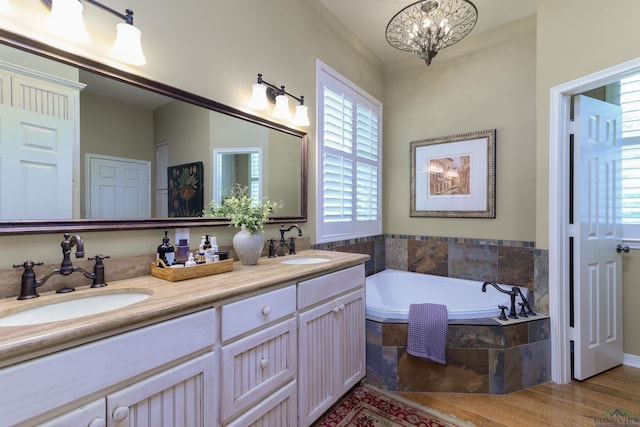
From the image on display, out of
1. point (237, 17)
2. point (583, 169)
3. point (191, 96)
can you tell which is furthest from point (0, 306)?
point (583, 169)

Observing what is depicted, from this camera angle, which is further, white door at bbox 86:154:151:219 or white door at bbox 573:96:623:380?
white door at bbox 573:96:623:380

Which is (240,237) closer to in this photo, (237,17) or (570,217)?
(237,17)

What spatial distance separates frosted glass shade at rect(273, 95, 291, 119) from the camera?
81.2 inches

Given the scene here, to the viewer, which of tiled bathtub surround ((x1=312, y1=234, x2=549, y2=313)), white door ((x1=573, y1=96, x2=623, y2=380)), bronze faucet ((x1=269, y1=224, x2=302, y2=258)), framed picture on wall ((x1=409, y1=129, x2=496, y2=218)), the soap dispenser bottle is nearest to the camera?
the soap dispenser bottle

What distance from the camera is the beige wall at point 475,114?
2.71m

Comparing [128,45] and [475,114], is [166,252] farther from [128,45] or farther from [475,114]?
[475,114]

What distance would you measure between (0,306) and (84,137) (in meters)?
0.69

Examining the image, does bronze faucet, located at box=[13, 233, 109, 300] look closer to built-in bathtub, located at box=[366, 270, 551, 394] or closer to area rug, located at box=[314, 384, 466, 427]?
area rug, located at box=[314, 384, 466, 427]

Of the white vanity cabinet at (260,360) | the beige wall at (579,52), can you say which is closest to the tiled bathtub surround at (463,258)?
the beige wall at (579,52)

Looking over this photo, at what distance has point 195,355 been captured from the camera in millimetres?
1032

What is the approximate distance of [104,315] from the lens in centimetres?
84

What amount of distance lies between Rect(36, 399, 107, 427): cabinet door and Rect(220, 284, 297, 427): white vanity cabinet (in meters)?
0.39

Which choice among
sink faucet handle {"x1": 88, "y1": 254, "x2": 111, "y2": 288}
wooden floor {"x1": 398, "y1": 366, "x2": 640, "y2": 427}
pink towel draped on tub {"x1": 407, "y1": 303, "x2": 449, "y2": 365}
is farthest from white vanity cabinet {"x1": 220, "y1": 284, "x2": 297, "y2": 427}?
wooden floor {"x1": 398, "y1": 366, "x2": 640, "y2": 427}

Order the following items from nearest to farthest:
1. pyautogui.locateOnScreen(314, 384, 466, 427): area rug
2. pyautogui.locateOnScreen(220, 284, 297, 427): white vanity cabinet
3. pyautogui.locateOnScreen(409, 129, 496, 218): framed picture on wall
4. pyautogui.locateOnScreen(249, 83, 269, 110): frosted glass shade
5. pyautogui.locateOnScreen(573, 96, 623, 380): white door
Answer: pyautogui.locateOnScreen(220, 284, 297, 427): white vanity cabinet < pyautogui.locateOnScreen(314, 384, 466, 427): area rug < pyautogui.locateOnScreen(249, 83, 269, 110): frosted glass shade < pyautogui.locateOnScreen(573, 96, 623, 380): white door < pyautogui.locateOnScreen(409, 129, 496, 218): framed picture on wall
